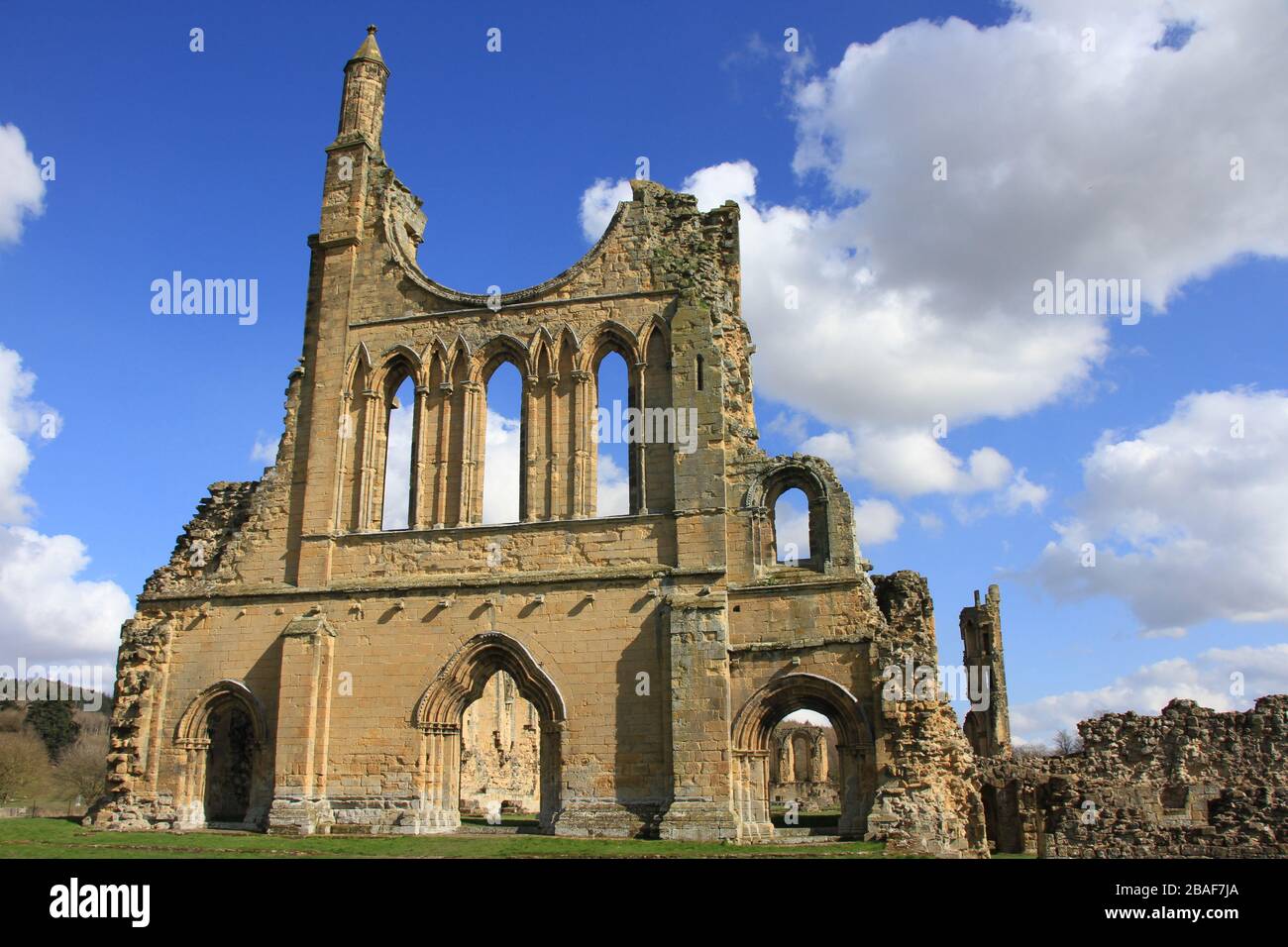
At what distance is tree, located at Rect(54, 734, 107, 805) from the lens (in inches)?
1832

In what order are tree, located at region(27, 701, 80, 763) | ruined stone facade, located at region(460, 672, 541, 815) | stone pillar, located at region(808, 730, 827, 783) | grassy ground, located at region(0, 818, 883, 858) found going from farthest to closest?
1. tree, located at region(27, 701, 80, 763)
2. stone pillar, located at region(808, 730, 827, 783)
3. ruined stone facade, located at region(460, 672, 541, 815)
4. grassy ground, located at region(0, 818, 883, 858)

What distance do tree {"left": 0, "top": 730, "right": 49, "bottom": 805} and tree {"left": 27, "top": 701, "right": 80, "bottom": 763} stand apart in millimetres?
5041

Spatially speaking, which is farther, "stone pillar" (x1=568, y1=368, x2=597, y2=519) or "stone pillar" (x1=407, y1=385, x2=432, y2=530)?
"stone pillar" (x1=407, y1=385, x2=432, y2=530)

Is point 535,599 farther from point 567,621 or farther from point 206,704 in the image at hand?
point 206,704

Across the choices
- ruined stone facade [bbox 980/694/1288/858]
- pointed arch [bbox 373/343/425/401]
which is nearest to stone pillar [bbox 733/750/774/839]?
ruined stone facade [bbox 980/694/1288/858]

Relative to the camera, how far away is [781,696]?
17.5m

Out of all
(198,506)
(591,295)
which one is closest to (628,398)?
(591,295)

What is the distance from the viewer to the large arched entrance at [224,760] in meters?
19.1

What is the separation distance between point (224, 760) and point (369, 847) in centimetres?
715

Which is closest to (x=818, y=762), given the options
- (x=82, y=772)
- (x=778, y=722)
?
(x=778, y=722)

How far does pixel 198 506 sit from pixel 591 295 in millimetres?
9679

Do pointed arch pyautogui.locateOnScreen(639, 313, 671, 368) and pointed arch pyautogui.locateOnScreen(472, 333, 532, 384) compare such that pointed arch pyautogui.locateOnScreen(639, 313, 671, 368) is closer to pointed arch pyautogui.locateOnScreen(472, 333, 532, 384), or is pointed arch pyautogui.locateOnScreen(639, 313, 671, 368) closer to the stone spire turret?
pointed arch pyautogui.locateOnScreen(472, 333, 532, 384)

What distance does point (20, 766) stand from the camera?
42.1m
